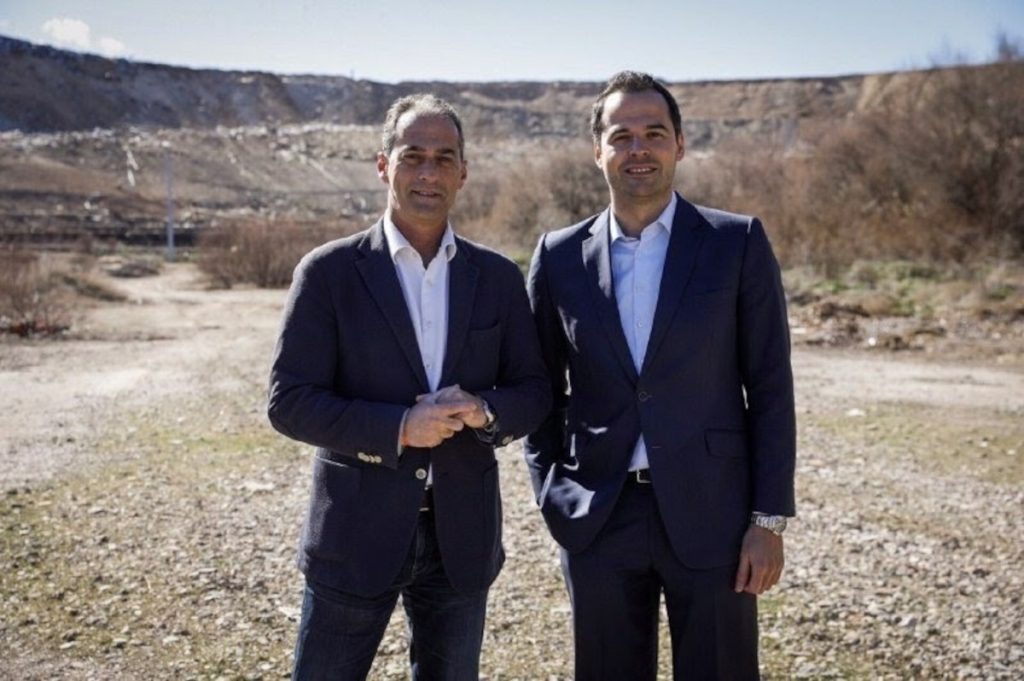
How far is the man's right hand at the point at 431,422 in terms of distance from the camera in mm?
2432

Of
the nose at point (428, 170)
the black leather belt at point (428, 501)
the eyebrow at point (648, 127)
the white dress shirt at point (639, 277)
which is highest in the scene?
the eyebrow at point (648, 127)

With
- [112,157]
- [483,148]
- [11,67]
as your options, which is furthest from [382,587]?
[11,67]

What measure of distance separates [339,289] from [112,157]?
57.2 metres

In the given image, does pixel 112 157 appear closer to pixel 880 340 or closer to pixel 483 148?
pixel 483 148

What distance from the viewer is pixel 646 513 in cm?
268

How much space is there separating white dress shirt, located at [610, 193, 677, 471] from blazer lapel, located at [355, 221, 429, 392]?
1.98 ft

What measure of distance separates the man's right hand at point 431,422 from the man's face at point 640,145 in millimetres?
798

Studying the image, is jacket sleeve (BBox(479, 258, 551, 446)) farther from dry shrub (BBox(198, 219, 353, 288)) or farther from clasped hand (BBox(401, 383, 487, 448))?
dry shrub (BBox(198, 219, 353, 288))

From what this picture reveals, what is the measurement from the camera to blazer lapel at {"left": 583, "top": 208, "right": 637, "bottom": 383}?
2711mm

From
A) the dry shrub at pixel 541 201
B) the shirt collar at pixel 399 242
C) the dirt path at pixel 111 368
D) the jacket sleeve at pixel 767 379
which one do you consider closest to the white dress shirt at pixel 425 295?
the shirt collar at pixel 399 242

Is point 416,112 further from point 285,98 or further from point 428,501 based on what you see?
point 285,98

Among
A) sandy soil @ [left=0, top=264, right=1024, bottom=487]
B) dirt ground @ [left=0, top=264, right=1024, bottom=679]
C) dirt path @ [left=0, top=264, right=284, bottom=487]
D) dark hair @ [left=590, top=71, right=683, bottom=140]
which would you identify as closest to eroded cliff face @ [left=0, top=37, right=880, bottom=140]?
dirt path @ [left=0, top=264, right=284, bottom=487]

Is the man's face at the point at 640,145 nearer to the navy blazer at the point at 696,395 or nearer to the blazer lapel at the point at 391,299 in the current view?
the navy blazer at the point at 696,395

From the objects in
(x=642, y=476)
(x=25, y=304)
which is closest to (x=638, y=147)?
(x=642, y=476)
